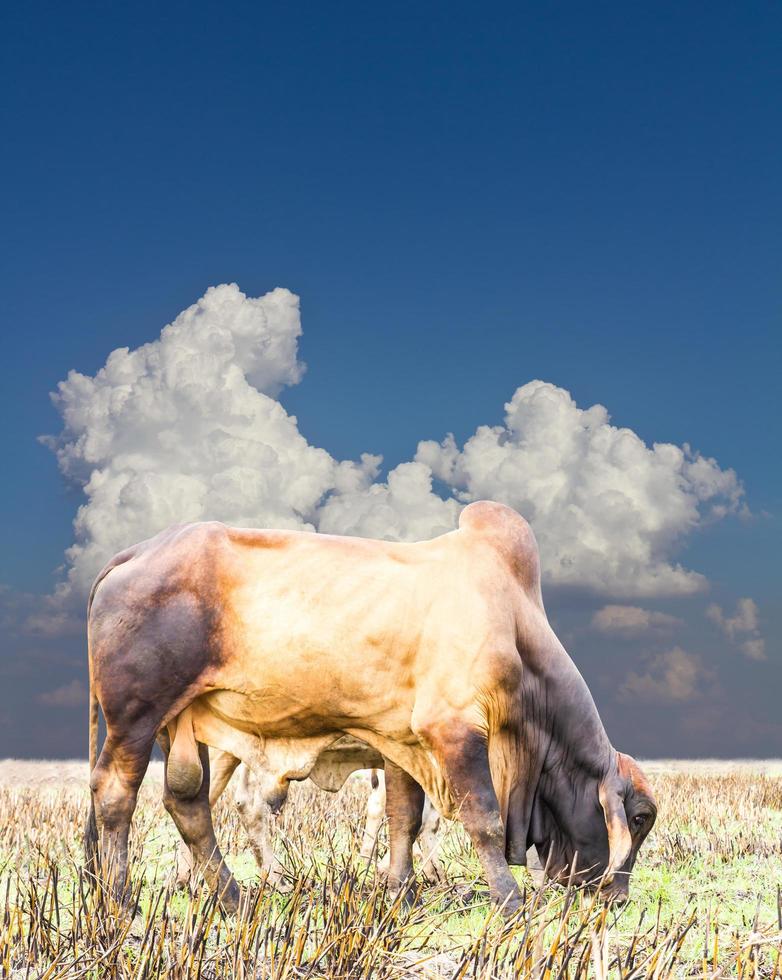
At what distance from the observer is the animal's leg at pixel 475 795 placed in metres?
4.76

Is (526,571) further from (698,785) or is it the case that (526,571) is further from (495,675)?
(698,785)

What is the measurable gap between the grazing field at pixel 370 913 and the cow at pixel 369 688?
0.35 metres

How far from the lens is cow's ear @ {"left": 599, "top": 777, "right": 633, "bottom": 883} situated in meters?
5.05

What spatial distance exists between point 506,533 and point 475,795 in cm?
140

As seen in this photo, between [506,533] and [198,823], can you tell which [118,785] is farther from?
[506,533]

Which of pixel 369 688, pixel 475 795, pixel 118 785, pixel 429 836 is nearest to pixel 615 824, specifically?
pixel 475 795

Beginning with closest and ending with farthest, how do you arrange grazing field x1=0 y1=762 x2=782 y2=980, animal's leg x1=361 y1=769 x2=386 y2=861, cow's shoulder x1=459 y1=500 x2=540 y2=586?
grazing field x1=0 y1=762 x2=782 y2=980
cow's shoulder x1=459 y1=500 x2=540 y2=586
animal's leg x1=361 y1=769 x2=386 y2=861

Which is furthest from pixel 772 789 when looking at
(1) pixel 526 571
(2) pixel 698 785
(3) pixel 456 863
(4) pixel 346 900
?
(4) pixel 346 900

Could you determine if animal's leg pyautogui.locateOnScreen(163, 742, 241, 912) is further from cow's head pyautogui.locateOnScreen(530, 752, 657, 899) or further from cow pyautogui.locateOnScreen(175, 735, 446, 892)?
cow's head pyautogui.locateOnScreen(530, 752, 657, 899)

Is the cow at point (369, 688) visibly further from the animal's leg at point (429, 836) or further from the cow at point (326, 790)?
the animal's leg at point (429, 836)

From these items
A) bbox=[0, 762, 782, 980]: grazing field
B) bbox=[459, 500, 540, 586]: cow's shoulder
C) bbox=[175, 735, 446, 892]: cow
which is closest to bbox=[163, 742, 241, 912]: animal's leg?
bbox=[175, 735, 446, 892]: cow

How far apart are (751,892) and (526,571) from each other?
2.16m

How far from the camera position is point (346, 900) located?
10.7 feet

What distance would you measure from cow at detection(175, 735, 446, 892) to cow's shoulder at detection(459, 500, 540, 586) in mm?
1213
